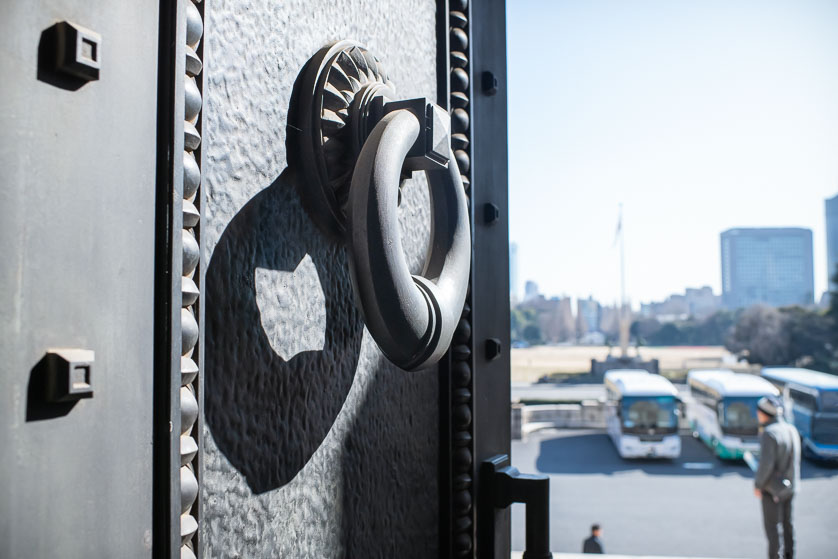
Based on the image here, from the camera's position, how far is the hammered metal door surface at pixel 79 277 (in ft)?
1.12

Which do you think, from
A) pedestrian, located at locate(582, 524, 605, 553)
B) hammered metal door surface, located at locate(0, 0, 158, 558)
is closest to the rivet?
hammered metal door surface, located at locate(0, 0, 158, 558)

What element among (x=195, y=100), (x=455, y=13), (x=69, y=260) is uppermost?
(x=455, y=13)

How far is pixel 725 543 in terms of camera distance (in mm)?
8148

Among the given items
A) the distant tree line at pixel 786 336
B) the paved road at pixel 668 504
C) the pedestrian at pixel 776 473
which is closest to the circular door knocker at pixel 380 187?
the pedestrian at pixel 776 473

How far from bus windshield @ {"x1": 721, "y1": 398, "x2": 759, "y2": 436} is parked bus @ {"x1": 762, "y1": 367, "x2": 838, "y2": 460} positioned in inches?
35.1

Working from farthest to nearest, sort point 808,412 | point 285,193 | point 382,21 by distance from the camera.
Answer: point 808,412, point 382,21, point 285,193

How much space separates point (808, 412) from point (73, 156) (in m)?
12.5

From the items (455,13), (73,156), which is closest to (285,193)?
(73,156)

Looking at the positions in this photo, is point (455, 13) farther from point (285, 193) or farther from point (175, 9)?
point (175, 9)

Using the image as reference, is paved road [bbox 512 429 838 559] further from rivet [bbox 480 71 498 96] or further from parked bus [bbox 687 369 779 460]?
rivet [bbox 480 71 498 96]

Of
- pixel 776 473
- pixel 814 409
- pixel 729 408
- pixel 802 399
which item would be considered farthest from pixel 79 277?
pixel 802 399

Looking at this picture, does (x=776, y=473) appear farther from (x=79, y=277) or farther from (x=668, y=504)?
(x=79, y=277)

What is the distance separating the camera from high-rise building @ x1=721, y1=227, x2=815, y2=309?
23.4m

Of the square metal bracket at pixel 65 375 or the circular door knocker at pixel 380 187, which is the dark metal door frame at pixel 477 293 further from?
the square metal bracket at pixel 65 375
